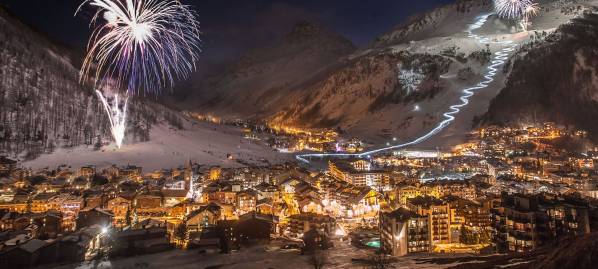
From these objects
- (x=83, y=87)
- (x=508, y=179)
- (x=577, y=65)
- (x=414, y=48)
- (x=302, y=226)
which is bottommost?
(x=302, y=226)

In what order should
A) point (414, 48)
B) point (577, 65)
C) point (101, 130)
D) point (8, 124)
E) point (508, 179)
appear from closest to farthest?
1. point (508, 179)
2. point (8, 124)
3. point (101, 130)
4. point (577, 65)
5. point (414, 48)

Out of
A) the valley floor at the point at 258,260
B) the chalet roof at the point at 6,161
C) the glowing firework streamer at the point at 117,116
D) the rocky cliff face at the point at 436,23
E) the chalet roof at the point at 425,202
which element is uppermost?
the rocky cliff face at the point at 436,23

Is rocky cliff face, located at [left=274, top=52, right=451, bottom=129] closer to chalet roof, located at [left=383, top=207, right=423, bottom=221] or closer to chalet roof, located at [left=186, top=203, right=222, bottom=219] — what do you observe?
chalet roof, located at [left=186, top=203, right=222, bottom=219]

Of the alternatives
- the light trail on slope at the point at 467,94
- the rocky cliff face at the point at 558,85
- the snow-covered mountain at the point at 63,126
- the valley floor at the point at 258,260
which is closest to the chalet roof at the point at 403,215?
the valley floor at the point at 258,260

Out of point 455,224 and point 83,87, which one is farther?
point 83,87

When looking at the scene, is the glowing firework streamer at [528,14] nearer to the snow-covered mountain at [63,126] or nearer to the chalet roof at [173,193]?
the snow-covered mountain at [63,126]

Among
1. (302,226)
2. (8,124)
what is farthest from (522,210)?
(8,124)

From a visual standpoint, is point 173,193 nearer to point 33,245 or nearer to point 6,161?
point 33,245

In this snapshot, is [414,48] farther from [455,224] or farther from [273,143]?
[455,224]
